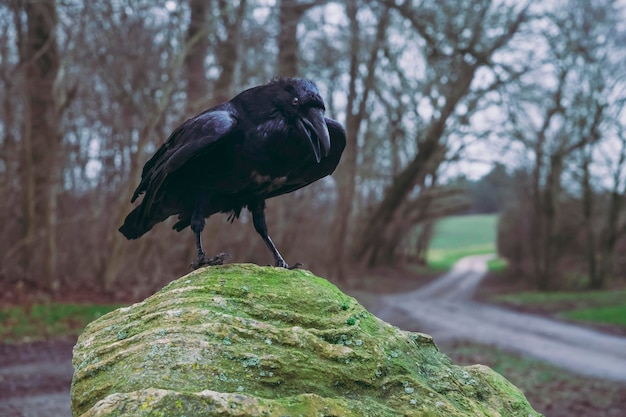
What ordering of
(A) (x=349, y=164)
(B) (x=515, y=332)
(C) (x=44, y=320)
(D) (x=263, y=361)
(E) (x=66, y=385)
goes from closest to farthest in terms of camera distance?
1. (D) (x=263, y=361)
2. (E) (x=66, y=385)
3. (C) (x=44, y=320)
4. (B) (x=515, y=332)
5. (A) (x=349, y=164)

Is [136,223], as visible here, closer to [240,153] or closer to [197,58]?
[240,153]

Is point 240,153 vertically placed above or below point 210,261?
above

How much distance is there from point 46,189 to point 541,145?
19167 mm

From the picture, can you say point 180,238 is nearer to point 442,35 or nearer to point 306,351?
point 442,35

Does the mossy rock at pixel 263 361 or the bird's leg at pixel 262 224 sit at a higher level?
the bird's leg at pixel 262 224

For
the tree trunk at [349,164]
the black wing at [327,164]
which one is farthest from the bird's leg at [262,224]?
the tree trunk at [349,164]

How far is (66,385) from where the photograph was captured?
28.0 feet

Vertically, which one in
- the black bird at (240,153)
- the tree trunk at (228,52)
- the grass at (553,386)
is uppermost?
the tree trunk at (228,52)

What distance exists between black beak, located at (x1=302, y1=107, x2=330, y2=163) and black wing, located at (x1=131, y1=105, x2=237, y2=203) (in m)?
0.45

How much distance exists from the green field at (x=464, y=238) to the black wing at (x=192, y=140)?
64219mm

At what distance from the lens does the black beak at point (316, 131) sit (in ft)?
11.3

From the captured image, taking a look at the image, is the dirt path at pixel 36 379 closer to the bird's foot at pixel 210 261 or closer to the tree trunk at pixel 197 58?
the bird's foot at pixel 210 261

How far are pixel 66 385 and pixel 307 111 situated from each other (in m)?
6.82

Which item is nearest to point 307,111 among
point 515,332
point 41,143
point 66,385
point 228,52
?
point 66,385
